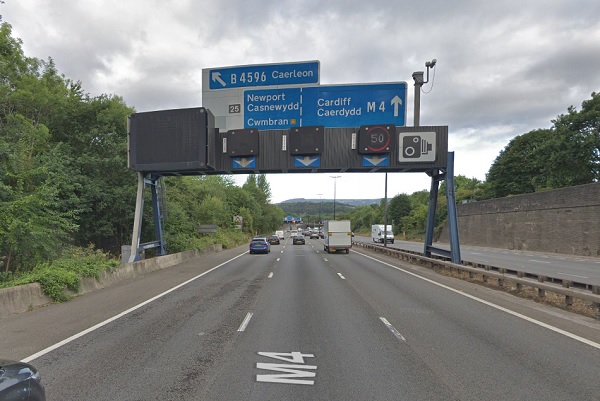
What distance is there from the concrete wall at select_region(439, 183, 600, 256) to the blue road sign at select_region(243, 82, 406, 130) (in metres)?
23.7

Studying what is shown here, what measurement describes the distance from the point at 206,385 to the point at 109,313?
5.57 meters

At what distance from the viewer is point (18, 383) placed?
281 cm

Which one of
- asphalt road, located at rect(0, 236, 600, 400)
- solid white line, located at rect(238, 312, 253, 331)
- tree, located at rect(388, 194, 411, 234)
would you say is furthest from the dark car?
tree, located at rect(388, 194, 411, 234)

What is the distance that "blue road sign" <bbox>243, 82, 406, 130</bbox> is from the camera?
1653cm

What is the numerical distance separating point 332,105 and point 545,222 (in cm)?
3022

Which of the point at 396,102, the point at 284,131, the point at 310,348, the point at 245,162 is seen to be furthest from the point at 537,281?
the point at 245,162

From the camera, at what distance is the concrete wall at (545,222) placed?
30.6 metres

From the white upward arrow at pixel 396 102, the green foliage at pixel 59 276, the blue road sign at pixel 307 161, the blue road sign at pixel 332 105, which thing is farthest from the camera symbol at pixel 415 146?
the green foliage at pixel 59 276

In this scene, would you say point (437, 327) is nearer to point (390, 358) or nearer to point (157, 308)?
point (390, 358)

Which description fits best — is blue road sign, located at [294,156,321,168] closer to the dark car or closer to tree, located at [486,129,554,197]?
the dark car

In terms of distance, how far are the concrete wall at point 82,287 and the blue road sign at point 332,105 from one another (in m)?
8.72

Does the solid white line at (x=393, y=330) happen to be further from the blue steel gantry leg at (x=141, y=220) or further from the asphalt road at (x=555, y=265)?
the blue steel gantry leg at (x=141, y=220)

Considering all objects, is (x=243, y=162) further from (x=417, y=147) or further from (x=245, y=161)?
(x=417, y=147)

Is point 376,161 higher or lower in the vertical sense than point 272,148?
lower
